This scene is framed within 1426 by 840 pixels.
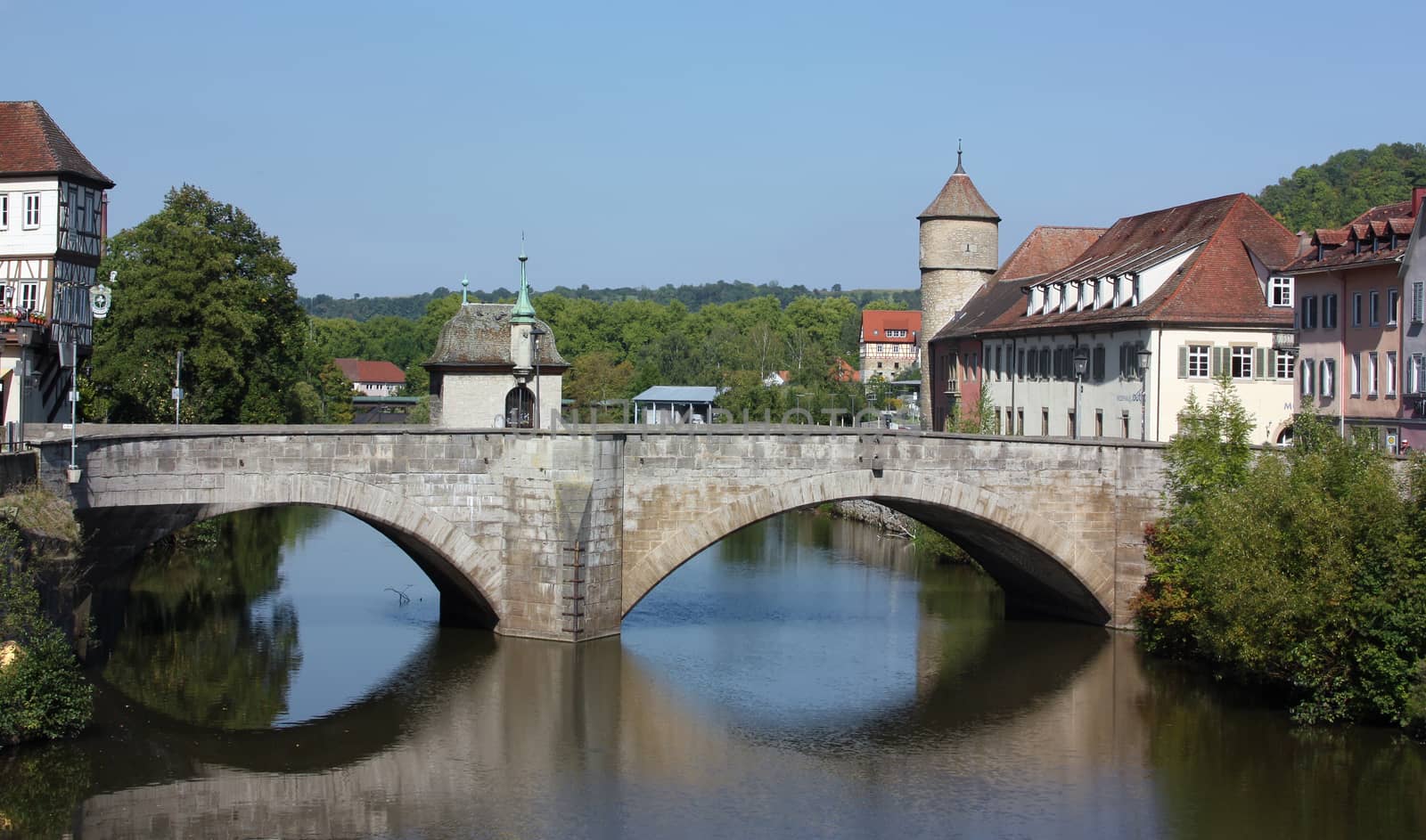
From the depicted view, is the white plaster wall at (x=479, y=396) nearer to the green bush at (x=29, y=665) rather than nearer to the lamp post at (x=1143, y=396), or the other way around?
the lamp post at (x=1143, y=396)

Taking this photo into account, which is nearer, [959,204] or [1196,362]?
[1196,362]

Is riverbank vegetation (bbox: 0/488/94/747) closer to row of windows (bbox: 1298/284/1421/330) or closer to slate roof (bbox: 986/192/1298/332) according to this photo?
row of windows (bbox: 1298/284/1421/330)

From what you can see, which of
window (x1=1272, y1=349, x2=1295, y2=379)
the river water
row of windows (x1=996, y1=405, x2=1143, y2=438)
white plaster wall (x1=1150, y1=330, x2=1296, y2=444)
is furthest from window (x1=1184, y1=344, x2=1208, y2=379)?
the river water

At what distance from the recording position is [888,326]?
161 metres

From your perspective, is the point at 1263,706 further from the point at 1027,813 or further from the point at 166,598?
the point at 166,598

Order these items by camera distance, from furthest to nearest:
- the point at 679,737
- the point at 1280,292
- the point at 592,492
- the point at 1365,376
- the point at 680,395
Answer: the point at 680,395 → the point at 1280,292 → the point at 1365,376 → the point at 592,492 → the point at 679,737

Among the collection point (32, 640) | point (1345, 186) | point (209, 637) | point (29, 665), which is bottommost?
point (209, 637)

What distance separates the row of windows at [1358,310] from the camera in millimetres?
41719

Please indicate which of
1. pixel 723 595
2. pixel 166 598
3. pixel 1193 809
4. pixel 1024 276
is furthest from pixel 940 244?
pixel 1193 809

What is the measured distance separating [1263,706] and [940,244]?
136 feet

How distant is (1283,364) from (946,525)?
1527cm

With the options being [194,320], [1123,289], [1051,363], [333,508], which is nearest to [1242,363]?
[1123,289]

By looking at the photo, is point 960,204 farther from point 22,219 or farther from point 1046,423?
point 22,219

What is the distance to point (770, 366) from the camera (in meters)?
112
